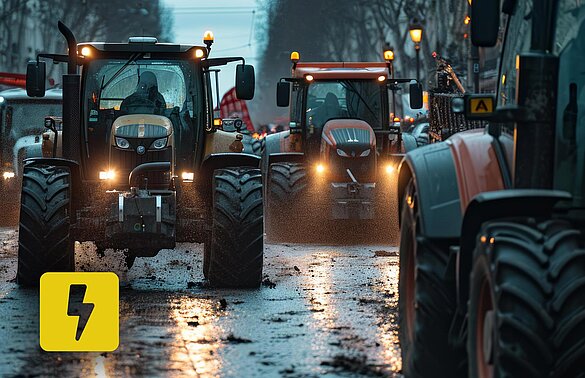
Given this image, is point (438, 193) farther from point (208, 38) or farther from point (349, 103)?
point (349, 103)

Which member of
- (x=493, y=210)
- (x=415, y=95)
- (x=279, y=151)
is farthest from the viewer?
(x=279, y=151)

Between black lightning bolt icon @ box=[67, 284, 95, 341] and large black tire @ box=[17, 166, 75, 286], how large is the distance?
33cm

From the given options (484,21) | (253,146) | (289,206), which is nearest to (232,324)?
(484,21)

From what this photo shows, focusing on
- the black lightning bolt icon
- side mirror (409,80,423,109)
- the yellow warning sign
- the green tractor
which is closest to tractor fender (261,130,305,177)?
side mirror (409,80,423,109)

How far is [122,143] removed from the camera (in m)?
14.5

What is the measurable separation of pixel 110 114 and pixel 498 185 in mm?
8141

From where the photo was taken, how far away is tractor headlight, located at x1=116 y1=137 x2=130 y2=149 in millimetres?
14508

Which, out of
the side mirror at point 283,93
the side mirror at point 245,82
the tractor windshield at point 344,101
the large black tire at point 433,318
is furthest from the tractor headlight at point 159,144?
the side mirror at point 283,93

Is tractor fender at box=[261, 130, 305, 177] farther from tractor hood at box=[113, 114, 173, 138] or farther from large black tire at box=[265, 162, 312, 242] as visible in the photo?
tractor hood at box=[113, 114, 173, 138]

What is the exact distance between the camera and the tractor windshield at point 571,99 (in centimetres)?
693

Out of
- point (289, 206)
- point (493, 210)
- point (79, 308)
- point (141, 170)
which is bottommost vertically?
point (289, 206)

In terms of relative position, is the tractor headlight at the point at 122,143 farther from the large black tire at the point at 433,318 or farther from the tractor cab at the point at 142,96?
the large black tire at the point at 433,318

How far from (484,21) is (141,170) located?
7.40m

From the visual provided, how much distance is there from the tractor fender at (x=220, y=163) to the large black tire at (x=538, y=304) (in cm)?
820
